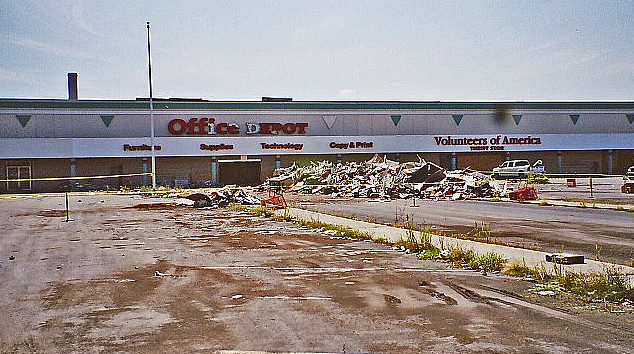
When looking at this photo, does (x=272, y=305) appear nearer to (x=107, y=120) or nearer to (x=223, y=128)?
(x=107, y=120)

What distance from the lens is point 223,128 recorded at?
6912 cm

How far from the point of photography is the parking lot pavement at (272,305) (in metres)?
7.83

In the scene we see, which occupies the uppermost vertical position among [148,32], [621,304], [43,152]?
[148,32]

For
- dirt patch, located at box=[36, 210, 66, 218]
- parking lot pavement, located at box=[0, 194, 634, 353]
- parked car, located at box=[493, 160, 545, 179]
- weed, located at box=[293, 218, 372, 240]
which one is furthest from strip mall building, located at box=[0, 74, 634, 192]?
parking lot pavement, located at box=[0, 194, 634, 353]

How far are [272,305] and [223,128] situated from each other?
198 feet

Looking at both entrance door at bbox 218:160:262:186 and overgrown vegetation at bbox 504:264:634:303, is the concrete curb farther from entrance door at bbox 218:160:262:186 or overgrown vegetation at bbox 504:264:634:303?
entrance door at bbox 218:160:262:186

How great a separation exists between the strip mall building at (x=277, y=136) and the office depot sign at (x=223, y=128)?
10cm

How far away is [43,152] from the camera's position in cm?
6294

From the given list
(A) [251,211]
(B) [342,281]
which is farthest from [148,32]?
(B) [342,281]

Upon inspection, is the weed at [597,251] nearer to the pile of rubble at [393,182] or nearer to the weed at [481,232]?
the weed at [481,232]

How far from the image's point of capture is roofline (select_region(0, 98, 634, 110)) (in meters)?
64.6

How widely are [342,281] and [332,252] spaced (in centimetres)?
398

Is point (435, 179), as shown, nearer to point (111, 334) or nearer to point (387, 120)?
point (387, 120)

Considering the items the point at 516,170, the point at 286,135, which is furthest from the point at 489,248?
the point at 286,135
